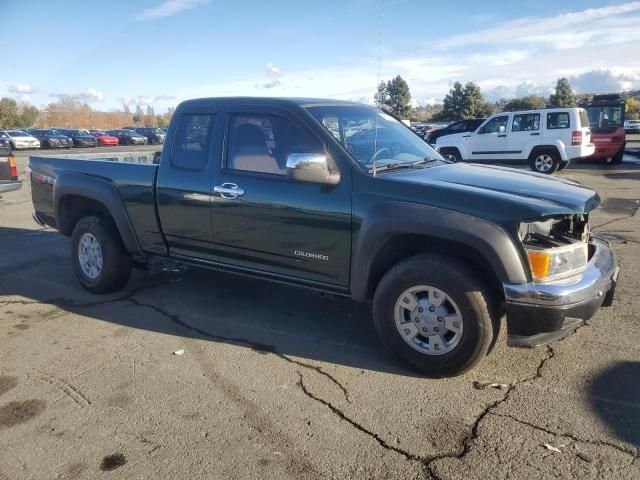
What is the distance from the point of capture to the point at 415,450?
2756 millimetres

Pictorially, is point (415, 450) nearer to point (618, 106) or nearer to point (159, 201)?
point (159, 201)

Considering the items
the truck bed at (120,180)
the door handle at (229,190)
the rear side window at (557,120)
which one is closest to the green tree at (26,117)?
the rear side window at (557,120)

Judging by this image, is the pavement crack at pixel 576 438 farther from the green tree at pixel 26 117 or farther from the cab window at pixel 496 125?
the green tree at pixel 26 117

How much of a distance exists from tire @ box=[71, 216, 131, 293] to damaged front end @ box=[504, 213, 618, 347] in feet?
12.1

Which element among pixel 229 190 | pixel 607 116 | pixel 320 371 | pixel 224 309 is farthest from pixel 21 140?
pixel 320 371

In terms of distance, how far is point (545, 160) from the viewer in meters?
15.2

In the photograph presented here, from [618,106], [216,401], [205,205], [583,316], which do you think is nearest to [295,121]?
[205,205]

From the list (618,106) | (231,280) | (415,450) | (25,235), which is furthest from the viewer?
(618,106)

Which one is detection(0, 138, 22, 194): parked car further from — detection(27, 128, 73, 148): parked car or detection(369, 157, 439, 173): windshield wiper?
detection(27, 128, 73, 148): parked car

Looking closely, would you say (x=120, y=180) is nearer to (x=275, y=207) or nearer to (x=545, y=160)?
(x=275, y=207)

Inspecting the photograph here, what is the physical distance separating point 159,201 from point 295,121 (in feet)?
4.94

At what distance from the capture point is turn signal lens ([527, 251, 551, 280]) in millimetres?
3146

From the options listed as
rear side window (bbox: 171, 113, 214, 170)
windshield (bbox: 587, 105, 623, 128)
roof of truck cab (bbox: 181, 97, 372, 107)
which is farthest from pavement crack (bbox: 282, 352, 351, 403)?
windshield (bbox: 587, 105, 623, 128)

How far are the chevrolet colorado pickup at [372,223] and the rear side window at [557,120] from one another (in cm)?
1172
